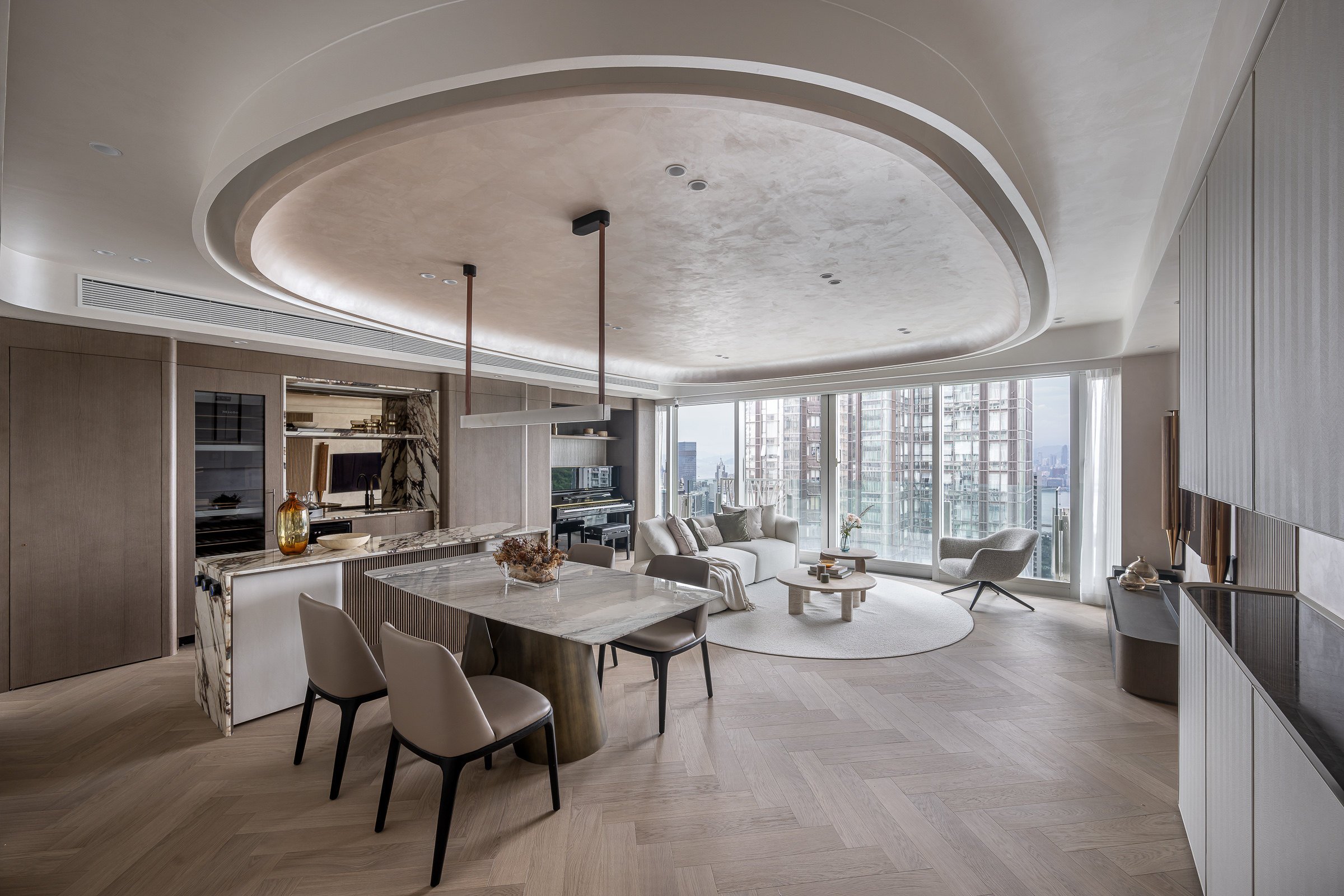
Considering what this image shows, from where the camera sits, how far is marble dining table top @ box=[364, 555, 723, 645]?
7.84 ft

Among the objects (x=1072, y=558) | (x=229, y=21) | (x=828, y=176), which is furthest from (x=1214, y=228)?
(x=1072, y=558)

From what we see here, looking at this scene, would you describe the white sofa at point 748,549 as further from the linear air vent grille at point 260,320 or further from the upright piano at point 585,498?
the linear air vent grille at point 260,320

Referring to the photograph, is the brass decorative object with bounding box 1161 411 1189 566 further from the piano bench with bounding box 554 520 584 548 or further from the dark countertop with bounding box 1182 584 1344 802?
the piano bench with bounding box 554 520 584 548

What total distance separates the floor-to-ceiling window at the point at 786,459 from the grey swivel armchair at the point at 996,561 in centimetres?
198

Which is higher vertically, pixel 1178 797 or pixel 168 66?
pixel 168 66

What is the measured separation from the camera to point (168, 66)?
1830mm

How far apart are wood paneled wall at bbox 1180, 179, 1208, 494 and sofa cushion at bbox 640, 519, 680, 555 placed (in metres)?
4.41

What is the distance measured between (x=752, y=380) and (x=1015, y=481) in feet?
10.4

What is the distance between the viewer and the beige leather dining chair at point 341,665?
2.49m

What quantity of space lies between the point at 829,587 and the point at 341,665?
144 inches

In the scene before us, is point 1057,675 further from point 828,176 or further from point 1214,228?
point 828,176

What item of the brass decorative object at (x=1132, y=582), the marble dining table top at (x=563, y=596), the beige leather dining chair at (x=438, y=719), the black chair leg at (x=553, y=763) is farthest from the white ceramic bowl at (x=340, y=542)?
the brass decorative object at (x=1132, y=582)

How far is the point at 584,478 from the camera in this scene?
8.43 m

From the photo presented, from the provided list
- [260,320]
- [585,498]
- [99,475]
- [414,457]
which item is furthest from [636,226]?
[585,498]
